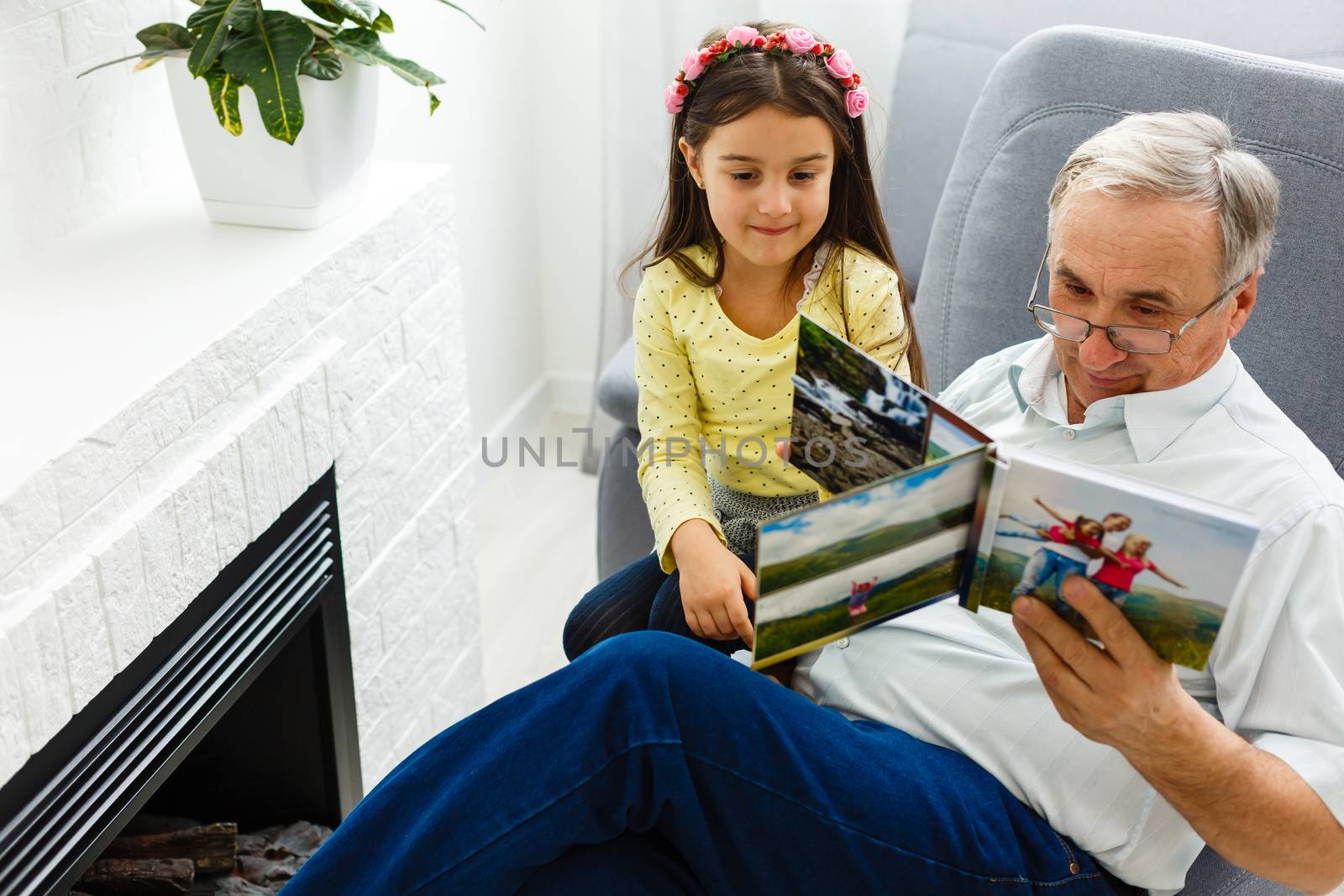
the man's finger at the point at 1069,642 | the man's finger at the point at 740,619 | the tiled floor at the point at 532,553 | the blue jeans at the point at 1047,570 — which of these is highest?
the blue jeans at the point at 1047,570

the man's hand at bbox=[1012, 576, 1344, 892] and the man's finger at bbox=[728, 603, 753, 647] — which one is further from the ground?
the man's hand at bbox=[1012, 576, 1344, 892]

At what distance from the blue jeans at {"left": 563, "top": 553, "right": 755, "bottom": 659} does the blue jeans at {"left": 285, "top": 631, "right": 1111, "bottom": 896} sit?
284 millimetres

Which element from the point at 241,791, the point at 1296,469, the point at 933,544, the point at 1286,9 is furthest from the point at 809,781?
the point at 1286,9

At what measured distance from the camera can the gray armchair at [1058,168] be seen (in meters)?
1.34

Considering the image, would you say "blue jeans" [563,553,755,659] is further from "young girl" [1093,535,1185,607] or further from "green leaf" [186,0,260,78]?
"green leaf" [186,0,260,78]

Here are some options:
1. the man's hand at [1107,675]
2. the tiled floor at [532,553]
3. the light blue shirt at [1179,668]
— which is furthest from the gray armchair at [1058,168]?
the tiled floor at [532,553]

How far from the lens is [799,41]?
51.3 inches

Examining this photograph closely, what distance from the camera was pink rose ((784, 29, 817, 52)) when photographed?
4.27 feet

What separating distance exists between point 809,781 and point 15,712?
66 centimetres

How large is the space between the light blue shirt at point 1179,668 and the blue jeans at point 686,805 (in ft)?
0.17

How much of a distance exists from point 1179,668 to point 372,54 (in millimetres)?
1086

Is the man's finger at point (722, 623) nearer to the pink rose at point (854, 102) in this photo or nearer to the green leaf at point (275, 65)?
the pink rose at point (854, 102)

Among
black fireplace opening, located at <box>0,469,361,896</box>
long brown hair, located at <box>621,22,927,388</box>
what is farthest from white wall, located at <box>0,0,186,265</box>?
long brown hair, located at <box>621,22,927,388</box>

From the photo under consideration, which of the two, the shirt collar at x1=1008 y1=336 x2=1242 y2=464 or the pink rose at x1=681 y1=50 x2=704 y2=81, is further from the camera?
the pink rose at x1=681 y1=50 x2=704 y2=81
